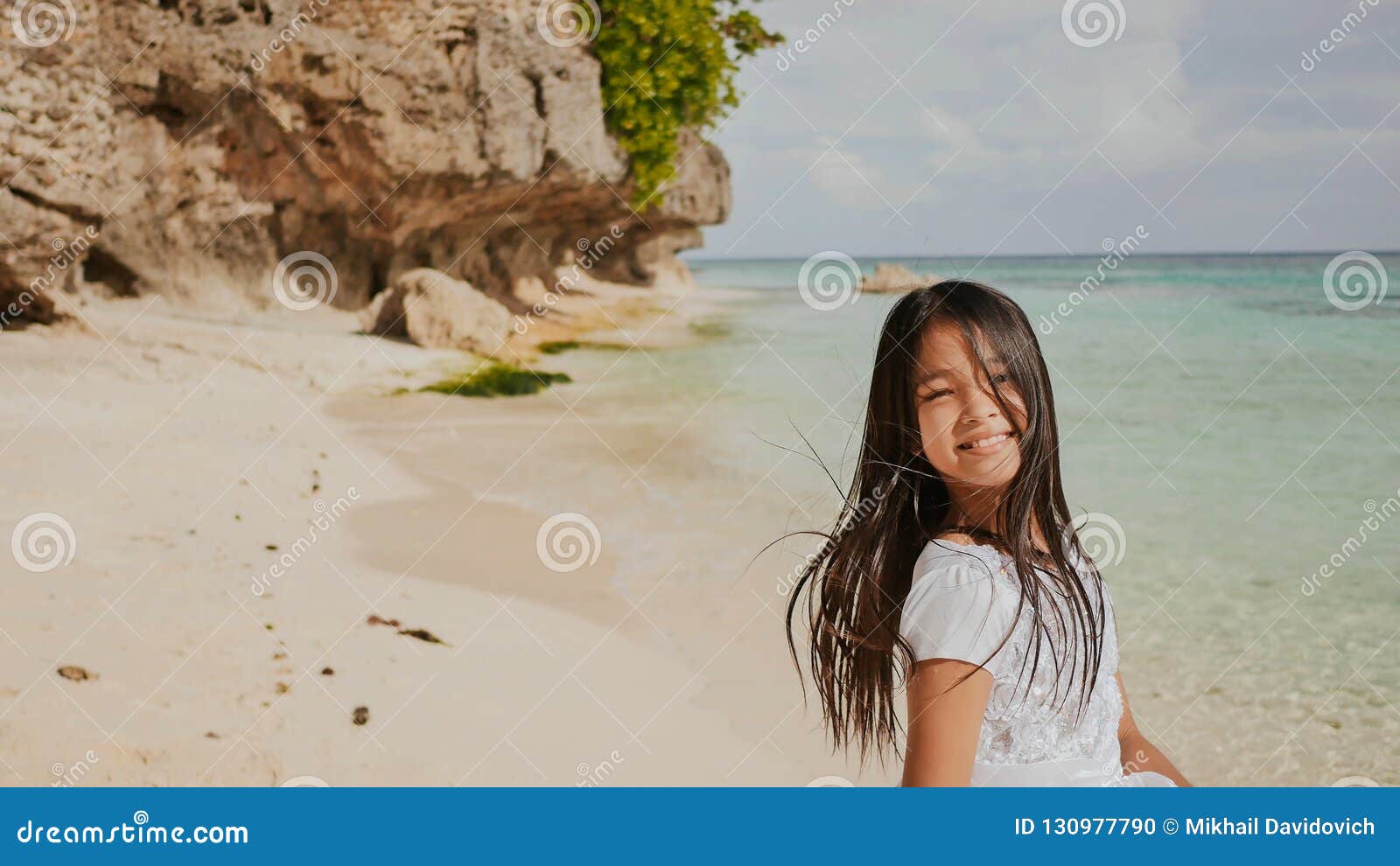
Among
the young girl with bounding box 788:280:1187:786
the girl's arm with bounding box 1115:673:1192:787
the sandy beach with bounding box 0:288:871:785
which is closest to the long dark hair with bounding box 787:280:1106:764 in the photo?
the young girl with bounding box 788:280:1187:786

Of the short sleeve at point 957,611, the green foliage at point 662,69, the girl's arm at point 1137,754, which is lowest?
the girl's arm at point 1137,754

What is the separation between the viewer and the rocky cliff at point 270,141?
1077cm

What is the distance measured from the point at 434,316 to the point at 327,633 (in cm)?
1049

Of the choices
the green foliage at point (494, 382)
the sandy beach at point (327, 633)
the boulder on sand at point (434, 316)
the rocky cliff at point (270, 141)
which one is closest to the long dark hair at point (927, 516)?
the sandy beach at point (327, 633)

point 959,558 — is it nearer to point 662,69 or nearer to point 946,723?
point 946,723

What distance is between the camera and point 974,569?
1649 mm

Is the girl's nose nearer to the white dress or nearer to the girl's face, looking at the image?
the girl's face

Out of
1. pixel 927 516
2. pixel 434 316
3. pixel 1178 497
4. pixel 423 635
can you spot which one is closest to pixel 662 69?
pixel 434 316

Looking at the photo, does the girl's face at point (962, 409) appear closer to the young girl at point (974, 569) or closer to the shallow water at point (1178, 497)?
the young girl at point (974, 569)

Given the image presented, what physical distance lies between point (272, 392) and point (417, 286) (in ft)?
15.3

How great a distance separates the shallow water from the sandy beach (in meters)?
0.82

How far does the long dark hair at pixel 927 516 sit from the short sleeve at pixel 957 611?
0.20 ft

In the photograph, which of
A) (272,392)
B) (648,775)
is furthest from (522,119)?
(648,775)
